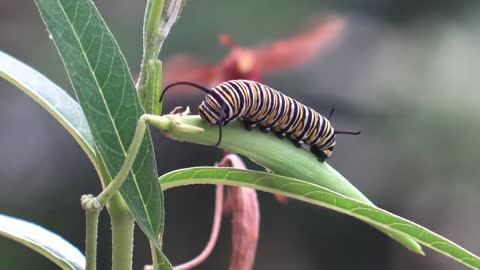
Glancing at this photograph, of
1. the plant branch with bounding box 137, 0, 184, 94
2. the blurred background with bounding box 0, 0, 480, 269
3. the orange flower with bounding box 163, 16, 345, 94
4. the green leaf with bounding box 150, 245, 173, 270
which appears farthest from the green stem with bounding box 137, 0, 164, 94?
the blurred background with bounding box 0, 0, 480, 269

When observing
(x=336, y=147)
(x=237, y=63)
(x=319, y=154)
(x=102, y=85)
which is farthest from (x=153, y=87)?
(x=336, y=147)

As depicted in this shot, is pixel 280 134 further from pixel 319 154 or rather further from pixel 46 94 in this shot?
pixel 46 94

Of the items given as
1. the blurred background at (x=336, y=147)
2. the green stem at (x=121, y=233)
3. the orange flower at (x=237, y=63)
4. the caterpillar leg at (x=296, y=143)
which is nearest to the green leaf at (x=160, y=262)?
the green stem at (x=121, y=233)

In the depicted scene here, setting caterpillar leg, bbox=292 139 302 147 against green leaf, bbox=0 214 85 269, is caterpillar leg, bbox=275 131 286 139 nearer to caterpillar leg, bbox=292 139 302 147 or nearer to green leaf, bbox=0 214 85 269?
caterpillar leg, bbox=292 139 302 147

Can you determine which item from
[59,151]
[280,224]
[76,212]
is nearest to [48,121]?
[59,151]

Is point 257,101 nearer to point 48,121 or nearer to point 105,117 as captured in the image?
point 105,117

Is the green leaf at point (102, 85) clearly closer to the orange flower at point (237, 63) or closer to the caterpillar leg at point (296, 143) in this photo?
the caterpillar leg at point (296, 143)
